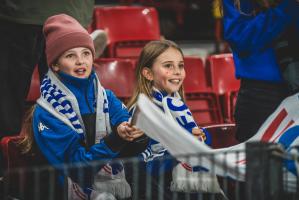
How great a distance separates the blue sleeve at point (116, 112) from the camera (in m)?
2.45

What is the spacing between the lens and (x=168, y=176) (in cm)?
232

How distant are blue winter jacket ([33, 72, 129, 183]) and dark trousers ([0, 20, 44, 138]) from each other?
0.54m

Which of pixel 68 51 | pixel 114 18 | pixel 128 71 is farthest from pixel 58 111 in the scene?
pixel 114 18

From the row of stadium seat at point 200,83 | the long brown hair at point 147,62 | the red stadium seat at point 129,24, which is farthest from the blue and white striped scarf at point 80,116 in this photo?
the red stadium seat at point 129,24

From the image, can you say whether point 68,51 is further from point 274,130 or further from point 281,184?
point 281,184

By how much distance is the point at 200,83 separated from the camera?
12.5 ft

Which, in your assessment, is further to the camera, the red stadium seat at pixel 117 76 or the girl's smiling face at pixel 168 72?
the red stadium seat at pixel 117 76

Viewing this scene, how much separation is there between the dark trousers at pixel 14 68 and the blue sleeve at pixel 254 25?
103cm

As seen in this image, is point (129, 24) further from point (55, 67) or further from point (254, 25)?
point (254, 25)

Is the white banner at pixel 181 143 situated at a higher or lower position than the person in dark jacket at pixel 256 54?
lower

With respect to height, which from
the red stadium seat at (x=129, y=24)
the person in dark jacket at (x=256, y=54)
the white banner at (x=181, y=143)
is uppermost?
the red stadium seat at (x=129, y=24)

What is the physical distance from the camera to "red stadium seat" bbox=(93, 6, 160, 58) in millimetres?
4418

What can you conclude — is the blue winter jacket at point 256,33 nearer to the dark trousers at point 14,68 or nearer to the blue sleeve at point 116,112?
the blue sleeve at point 116,112

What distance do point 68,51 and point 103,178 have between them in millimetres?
471
